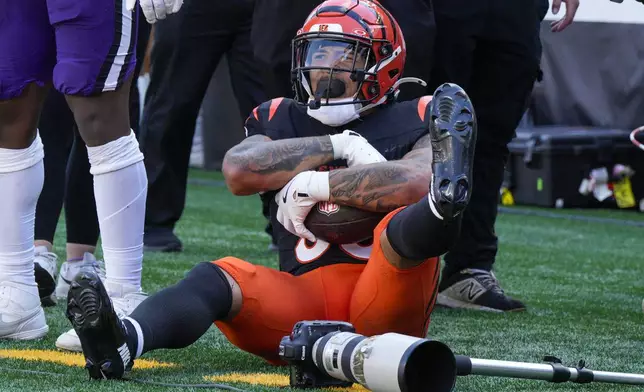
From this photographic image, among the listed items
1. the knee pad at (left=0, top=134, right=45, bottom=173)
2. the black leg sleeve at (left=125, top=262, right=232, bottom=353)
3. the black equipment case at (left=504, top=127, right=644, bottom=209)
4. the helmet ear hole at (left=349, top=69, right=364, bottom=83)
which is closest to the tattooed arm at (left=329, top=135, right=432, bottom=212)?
the helmet ear hole at (left=349, top=69, right=364, bottom=83)

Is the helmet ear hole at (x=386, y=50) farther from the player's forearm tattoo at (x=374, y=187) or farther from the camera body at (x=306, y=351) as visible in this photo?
the camera body at (x=306, y=351)

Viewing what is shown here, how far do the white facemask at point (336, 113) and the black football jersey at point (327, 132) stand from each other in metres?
0.06

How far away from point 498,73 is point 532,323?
0.94 meters

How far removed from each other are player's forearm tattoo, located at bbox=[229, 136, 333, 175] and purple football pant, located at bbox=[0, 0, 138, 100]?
1.35 ft

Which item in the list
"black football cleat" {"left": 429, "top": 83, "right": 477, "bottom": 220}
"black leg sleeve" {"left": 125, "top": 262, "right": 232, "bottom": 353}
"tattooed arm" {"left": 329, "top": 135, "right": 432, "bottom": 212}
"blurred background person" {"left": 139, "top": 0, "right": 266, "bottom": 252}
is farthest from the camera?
"blurred background person" {"left": 139, "top": 0, "right": 266, "bottom": 252}

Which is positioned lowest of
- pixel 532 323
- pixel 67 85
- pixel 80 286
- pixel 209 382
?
pixel 532 323

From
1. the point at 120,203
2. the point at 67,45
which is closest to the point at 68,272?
the point at 120,203

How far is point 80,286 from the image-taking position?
2611mm

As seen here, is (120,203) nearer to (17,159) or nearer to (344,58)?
(17,159)

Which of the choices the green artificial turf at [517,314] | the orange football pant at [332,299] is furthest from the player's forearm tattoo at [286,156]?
the green artificial turf at [517,314]

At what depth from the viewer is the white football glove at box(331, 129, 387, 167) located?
3053 millimetres

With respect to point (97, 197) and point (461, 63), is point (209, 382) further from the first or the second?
point (461, 63)

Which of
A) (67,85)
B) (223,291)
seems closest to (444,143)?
(223,291)

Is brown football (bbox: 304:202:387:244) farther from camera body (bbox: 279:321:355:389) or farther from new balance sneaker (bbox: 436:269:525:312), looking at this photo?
new balance sneaker (bbox: 436:269:525:312)
